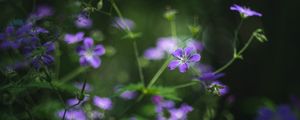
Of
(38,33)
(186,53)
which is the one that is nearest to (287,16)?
(186,53)

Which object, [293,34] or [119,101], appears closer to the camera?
[119,101]

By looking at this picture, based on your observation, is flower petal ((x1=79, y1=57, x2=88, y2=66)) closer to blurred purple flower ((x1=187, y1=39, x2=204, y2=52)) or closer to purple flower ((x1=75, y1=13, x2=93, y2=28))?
purple flower ((x1=75, y1=13, x2=93, y2=28))

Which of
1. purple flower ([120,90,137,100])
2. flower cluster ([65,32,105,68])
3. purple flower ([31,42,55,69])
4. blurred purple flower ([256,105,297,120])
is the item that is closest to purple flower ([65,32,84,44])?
flower cluster ([65,32,105,68])

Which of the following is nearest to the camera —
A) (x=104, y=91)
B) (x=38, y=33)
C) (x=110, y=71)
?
(x=38, y=33)

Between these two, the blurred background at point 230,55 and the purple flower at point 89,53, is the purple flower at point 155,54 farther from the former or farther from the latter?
the purple flower at point 89,53

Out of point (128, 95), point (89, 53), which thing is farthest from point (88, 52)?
point (128, 95)

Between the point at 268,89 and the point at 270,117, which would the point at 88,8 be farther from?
the point at 268,89

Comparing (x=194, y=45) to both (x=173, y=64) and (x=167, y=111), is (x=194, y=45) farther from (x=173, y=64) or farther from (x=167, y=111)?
(x=173, y=64)
